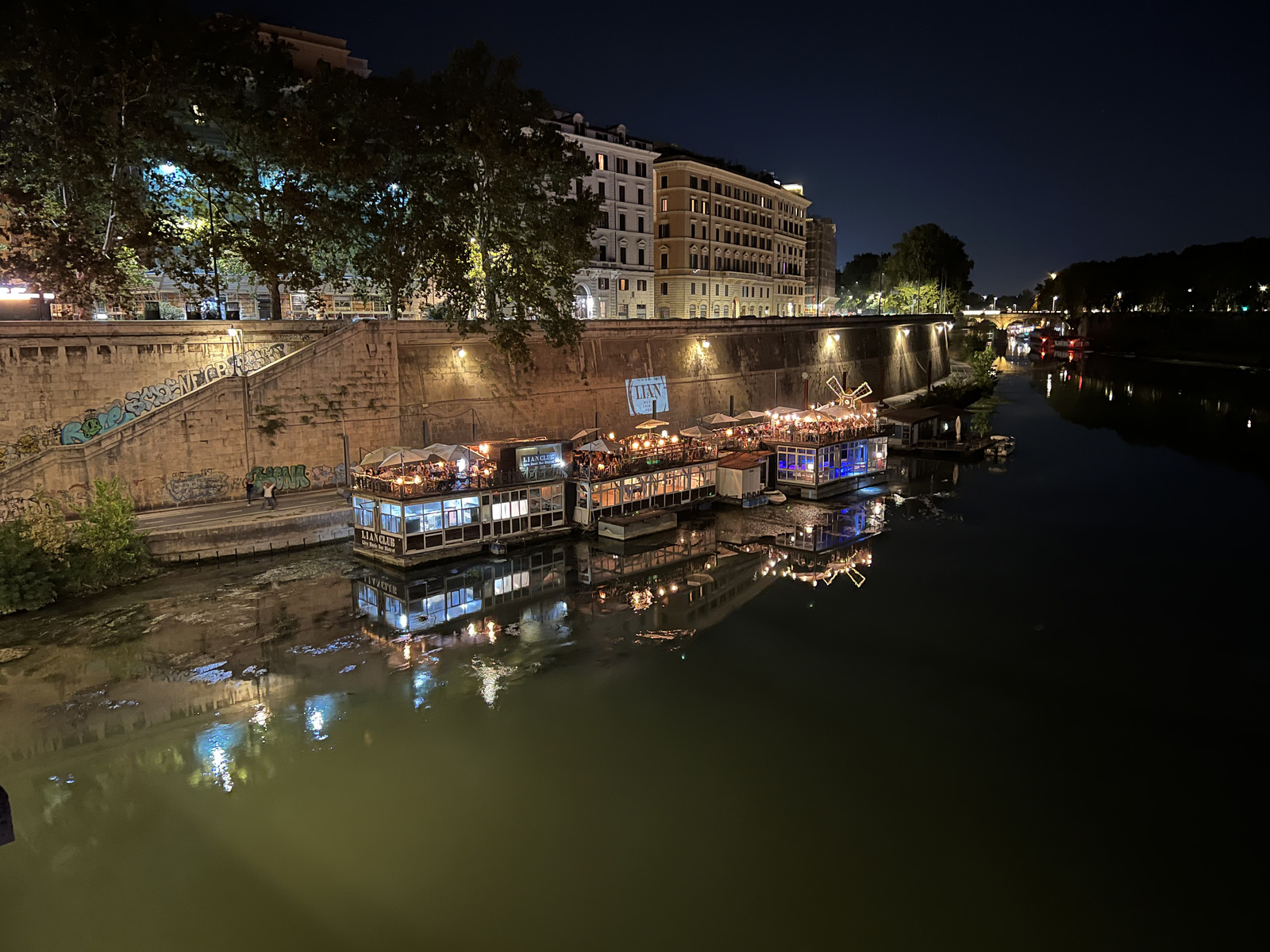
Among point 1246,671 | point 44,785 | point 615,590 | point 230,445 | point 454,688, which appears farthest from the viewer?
point 230,445

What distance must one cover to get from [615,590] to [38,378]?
1935cm

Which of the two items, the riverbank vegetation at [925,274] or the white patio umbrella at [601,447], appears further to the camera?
the riverbank vegetation at [925,274]

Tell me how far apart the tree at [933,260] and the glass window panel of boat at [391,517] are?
8945cm

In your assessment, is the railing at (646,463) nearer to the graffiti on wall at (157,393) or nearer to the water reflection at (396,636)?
the water reflection at (396,636)

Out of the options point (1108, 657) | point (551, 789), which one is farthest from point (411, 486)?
point (1108, 657)

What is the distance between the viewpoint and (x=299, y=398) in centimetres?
2966

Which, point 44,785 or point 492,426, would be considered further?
point 492,426

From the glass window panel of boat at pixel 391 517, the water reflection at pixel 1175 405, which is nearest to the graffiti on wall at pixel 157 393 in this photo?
the glass window panel of boat at pixel 391 517

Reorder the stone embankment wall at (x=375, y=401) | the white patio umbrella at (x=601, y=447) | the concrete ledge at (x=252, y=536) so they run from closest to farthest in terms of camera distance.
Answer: the concrete ledge at (x=252, y=536), the stone embankment wall at (x=375, y=401), the white patio umbrella at (x=601, y=447)

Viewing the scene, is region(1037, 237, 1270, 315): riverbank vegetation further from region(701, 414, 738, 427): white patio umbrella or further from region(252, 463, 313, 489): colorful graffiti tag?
region(252, 463, 313, 489): colorful graffiti tag

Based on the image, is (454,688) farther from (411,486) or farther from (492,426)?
(492,426)

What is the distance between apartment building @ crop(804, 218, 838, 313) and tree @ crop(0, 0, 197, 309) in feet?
315

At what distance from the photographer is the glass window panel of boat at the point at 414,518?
2541cm

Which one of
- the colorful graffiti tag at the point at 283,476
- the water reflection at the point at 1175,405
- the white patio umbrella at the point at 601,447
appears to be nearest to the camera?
A: the colorful graffiti tag at the point at 283,476
